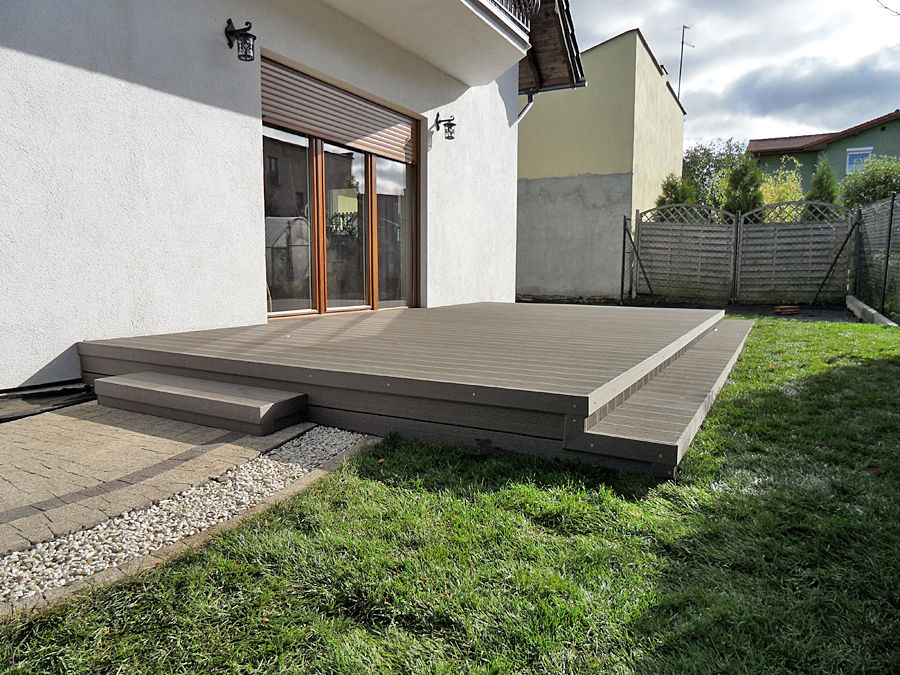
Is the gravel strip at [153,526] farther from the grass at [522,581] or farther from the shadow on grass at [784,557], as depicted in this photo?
the shadow on grass at [784,557]

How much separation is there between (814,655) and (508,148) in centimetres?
917

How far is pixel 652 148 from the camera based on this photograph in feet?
47.6

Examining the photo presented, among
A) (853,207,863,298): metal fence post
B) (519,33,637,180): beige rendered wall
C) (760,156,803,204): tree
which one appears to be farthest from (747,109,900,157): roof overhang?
(853,207,863,298): metal fence post

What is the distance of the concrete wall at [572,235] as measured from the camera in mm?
13156

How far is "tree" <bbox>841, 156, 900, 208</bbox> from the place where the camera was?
46.9ft

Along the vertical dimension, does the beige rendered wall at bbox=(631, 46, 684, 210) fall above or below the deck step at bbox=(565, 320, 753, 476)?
above

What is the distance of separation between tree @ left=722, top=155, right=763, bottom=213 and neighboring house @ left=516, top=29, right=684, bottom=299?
187cm

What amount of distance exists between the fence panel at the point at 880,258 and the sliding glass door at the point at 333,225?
6205 millimetres

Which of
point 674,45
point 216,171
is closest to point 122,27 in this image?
point 216,171

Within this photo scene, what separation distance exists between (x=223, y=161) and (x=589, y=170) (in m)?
10.5

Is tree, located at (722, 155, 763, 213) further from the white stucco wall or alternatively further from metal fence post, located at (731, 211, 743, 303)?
the white stucco wall

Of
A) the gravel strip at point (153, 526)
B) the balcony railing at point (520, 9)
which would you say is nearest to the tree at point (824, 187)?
the balcony railing at point (520, 9)

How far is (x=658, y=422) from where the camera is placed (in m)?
2.32

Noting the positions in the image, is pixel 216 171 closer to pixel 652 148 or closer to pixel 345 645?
pixel 345 645
